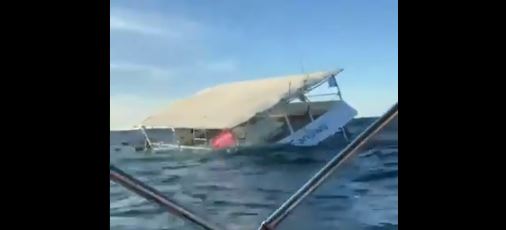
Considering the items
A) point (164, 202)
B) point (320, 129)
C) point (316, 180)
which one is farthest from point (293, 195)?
point (320, 129)

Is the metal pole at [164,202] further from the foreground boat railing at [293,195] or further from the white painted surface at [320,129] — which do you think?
the white painted surface at [320,129]

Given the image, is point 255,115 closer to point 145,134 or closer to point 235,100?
point 235,100

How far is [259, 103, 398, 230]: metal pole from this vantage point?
32.9 inches

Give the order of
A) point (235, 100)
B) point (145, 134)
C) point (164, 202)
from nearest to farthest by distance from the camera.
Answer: point (164, 202)
point (145, 134)
point (235, 100)

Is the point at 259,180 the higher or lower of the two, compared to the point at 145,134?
lower

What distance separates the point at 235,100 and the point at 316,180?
1.09 meters

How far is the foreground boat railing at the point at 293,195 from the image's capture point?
2.49 ft

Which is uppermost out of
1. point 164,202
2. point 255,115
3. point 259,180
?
point 255,115

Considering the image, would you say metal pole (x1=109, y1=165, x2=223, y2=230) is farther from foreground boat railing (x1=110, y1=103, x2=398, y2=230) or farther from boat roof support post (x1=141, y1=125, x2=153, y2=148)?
boat roof support post (x1=141, y1=125, x2=153, y2=148)

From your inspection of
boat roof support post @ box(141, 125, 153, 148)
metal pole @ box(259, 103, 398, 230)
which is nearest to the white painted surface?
boat roof support post @ box(141, 125, 153, 148)

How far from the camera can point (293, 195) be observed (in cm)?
89

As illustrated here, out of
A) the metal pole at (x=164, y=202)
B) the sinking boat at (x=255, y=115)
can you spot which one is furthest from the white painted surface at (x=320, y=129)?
the metal pole at (x=164, y=202)

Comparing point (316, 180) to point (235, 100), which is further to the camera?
point (235, 100)
